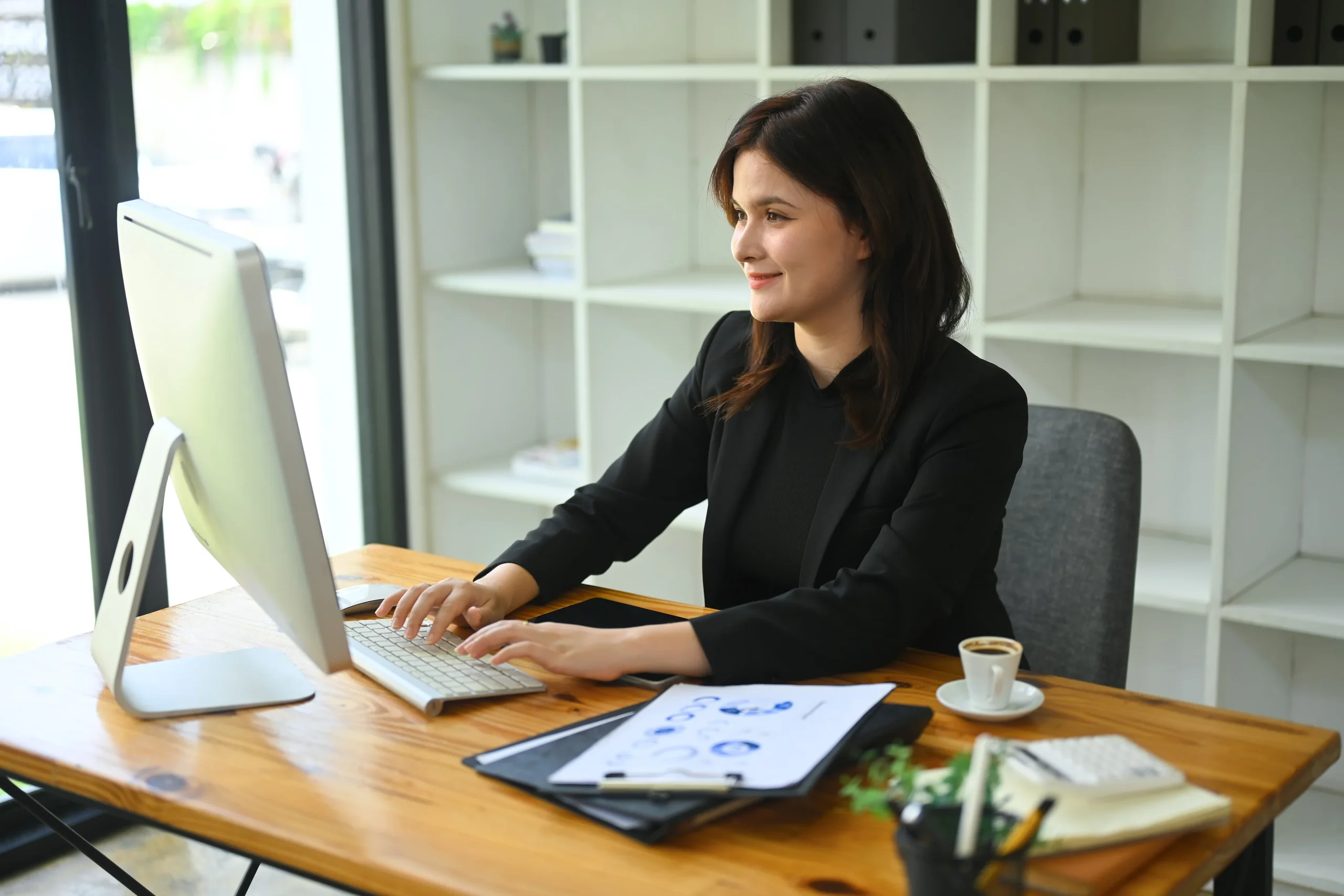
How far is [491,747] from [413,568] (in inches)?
24.7

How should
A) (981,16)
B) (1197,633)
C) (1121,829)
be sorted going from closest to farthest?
(1121,829)
(981,16)
(1197,633)

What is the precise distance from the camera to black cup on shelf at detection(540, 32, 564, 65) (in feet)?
10.5

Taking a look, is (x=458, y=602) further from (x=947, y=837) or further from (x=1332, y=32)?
(x=1332, y=32)

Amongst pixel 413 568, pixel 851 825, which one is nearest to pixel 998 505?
pixel 851 825

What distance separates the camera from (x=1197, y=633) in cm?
289

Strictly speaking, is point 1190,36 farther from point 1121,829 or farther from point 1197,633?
point 1121,829

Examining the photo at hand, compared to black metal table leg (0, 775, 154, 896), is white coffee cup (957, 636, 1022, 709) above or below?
above

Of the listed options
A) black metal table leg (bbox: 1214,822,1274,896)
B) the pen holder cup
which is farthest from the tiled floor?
the pen holder cup

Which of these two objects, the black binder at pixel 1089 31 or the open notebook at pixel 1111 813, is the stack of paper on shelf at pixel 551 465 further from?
the open notebook at pixel 1111 813

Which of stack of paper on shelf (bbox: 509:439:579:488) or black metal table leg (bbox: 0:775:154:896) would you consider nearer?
black metal table leg (bbox: 0:775:154:896)

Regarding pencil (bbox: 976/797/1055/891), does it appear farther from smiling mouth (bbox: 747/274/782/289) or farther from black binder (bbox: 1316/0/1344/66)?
black binder (bbox: 1316/0/1344/66)

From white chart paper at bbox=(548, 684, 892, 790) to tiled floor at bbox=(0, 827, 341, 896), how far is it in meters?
1.39

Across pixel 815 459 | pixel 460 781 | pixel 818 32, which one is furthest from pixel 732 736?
pixel 818 32

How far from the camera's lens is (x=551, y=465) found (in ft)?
11.1
